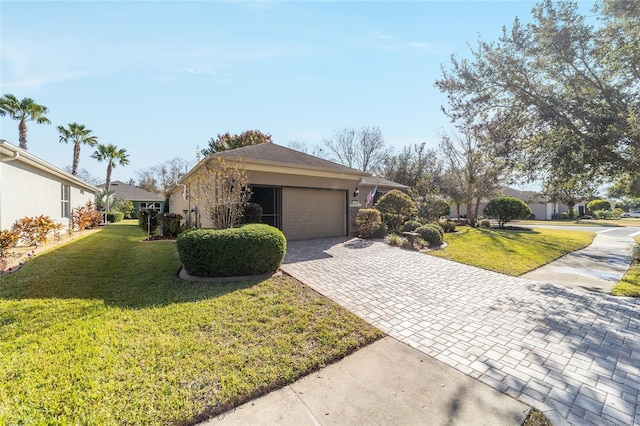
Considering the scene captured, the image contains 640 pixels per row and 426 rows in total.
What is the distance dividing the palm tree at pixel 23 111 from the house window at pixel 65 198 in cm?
886

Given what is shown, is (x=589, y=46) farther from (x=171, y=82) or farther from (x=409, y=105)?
(x=171, y=82)

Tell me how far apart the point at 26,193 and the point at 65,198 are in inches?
226

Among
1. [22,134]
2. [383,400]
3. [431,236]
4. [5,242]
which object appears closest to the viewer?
[383,400]

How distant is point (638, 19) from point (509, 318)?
357 inches

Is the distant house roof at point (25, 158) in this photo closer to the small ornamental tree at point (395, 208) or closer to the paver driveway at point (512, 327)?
the paver driveway at point (512, 327)

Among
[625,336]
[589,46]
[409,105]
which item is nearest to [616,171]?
[589,46]

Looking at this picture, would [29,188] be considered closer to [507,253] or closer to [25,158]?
[25,158]

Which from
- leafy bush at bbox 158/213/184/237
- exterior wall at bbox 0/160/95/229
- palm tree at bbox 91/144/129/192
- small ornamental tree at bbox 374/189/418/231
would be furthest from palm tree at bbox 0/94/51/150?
small ornamental tree at bbox 374/189/418/231

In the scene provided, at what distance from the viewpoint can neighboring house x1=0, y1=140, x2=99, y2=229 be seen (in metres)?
8.34

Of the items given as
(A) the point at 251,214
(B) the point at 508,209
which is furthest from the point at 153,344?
(B) the point at 508,209

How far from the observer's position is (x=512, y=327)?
4.25 meters

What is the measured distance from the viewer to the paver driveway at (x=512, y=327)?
2.78 meters

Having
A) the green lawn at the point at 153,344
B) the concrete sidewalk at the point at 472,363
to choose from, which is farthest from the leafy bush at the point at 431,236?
the green lawn at the point at 153,344

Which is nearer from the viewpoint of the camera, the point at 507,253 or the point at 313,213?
the point at 507,253
